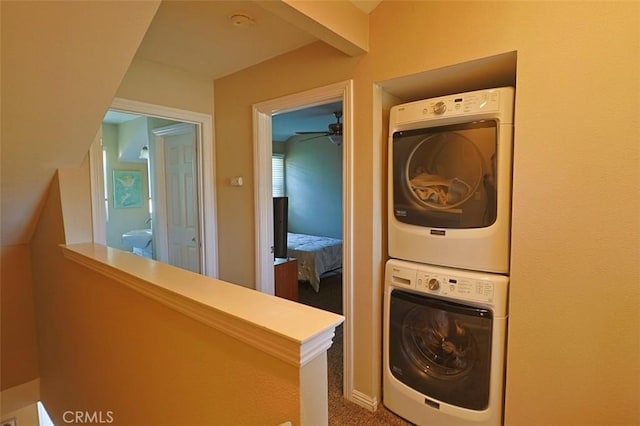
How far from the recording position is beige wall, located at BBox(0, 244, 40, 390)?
2561 mm

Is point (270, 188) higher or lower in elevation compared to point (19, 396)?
higher

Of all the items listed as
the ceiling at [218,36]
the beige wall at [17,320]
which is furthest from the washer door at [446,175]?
the beige wall at [17,320]

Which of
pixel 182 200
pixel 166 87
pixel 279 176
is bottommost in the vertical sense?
pixel 182 200

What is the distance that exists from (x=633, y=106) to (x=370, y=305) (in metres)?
1.56

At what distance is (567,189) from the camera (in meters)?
1.39

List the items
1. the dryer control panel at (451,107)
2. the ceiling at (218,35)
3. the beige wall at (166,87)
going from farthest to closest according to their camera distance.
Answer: the beige wall at (166,87), the ceiling at (218,35), the dryer control panel at (451,107)

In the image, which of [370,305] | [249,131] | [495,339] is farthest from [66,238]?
[495,339]

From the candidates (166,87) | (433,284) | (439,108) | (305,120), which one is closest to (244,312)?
(433,284)

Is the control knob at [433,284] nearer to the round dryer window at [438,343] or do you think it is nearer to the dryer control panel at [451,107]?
the round dryer window at [438,343]

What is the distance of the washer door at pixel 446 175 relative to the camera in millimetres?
1603

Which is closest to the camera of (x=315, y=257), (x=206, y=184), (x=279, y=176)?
(x=206, y=184)

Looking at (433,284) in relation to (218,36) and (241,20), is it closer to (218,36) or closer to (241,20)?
(241,20)

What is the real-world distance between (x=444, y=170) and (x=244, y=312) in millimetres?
1335

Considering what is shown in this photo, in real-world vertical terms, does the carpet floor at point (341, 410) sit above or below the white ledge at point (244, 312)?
below
